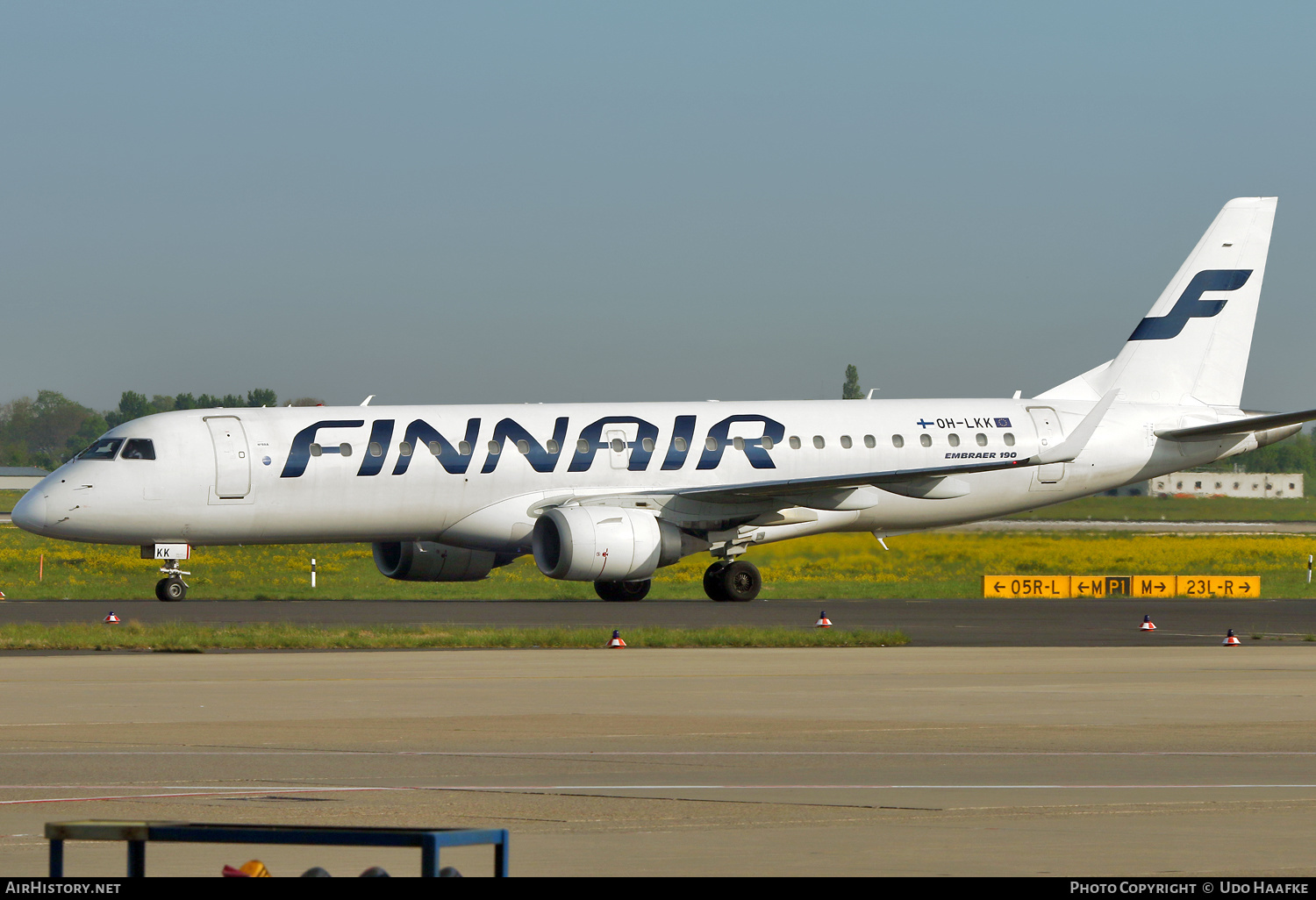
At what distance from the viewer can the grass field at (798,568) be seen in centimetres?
4109

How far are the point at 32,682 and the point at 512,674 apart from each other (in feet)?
16.9

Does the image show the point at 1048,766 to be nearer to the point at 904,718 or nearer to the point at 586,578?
the point at 904,718

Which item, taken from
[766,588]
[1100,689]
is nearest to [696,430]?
[766,588]

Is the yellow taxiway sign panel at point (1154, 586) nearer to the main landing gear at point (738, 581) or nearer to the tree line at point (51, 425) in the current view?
the main landing gear at point (738, 581)

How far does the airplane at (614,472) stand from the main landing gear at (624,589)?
0.13ft

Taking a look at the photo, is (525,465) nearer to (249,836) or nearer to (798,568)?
(798,568)

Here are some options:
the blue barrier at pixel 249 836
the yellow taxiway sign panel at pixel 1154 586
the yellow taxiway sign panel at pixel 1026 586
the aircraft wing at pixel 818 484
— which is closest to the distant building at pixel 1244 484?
the yellow taxiway sign panel at pixel 1154 586

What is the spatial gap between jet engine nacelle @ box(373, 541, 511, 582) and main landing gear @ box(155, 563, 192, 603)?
442 centimetres

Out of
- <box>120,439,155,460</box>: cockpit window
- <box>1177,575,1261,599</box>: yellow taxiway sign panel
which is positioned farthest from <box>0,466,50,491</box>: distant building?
<box>1177,575,1261,599</box>: yellow taxiway sign panel

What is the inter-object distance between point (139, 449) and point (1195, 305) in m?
23.8

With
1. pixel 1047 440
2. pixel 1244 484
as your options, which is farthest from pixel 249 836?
pixel 1244 484

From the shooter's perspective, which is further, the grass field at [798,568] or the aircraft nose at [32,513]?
the grass field at [798,568]

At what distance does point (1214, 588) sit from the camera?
40.7 m

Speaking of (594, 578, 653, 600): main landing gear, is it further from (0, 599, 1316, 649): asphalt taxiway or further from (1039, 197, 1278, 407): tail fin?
(1039, 197, 1278, 407): tail fin
